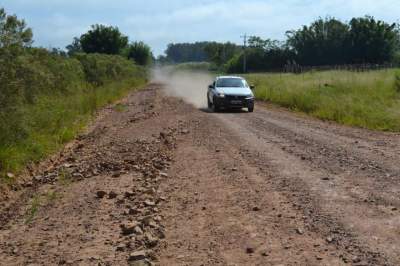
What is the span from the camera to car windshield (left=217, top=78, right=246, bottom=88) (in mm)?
25531

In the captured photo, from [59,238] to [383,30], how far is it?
94.8 metres

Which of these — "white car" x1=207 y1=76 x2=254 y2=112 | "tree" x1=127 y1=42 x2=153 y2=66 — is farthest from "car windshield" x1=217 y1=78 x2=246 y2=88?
"tree" x1=127 y1=42 x2=153 y2=66

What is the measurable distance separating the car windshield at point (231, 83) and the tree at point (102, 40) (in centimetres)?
4725

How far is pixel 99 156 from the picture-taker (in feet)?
39.7

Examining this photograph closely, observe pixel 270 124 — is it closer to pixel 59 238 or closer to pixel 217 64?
pixel 59 238

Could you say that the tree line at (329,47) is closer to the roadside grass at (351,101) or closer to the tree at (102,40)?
the tree at (102,40)

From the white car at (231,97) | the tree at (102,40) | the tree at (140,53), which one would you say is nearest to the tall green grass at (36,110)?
the white car at (231,97)

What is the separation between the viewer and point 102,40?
7175 centimetres

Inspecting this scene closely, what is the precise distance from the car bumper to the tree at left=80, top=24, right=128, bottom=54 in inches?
1938

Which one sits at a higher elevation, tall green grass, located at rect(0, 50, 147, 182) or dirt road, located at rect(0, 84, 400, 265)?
→ tall green grass, located at rect(0, 50, 147, 182)

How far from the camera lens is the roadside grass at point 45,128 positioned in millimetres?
10898

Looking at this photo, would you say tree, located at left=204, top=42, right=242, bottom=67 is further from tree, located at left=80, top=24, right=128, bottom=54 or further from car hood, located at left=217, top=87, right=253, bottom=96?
car hood, located at left=217, top=87, right=253, bottom=96

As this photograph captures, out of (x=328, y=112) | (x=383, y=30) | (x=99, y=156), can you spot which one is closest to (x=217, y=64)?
(x=383, y=30)

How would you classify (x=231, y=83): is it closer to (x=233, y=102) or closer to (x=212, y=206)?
(x=233, y=102)
